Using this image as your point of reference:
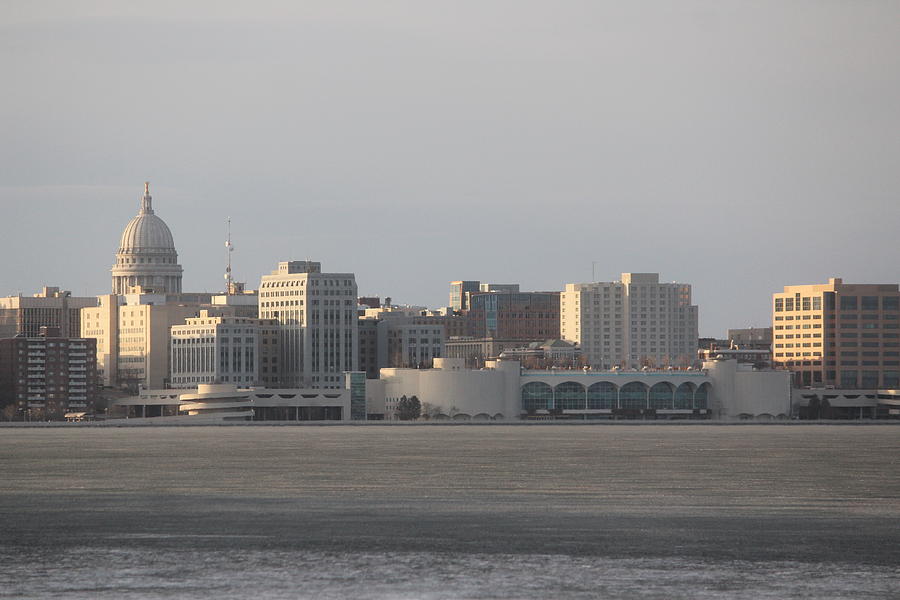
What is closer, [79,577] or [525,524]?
[79,577]

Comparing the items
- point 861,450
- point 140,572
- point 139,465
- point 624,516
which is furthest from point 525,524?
point 861,450

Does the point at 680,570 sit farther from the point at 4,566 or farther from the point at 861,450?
the point at 861,450

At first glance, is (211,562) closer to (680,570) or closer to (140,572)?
(140,572)

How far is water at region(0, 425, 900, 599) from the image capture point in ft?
194

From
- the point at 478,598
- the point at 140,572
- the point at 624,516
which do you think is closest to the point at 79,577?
the point at 140,572

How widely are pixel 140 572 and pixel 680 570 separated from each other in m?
17.4

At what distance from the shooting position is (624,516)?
258ft

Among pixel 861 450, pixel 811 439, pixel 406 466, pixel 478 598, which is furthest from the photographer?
pixel 811 439

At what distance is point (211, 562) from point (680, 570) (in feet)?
50.9

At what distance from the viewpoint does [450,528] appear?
73.9 m

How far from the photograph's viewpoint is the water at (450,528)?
2327 inches

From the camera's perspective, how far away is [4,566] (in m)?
62.3

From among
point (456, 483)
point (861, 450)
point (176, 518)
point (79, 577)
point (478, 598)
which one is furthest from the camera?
point (861, 450)

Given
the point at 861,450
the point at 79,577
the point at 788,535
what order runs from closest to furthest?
the point at 79,577 < the point at 788,535 < the point at 861,450
